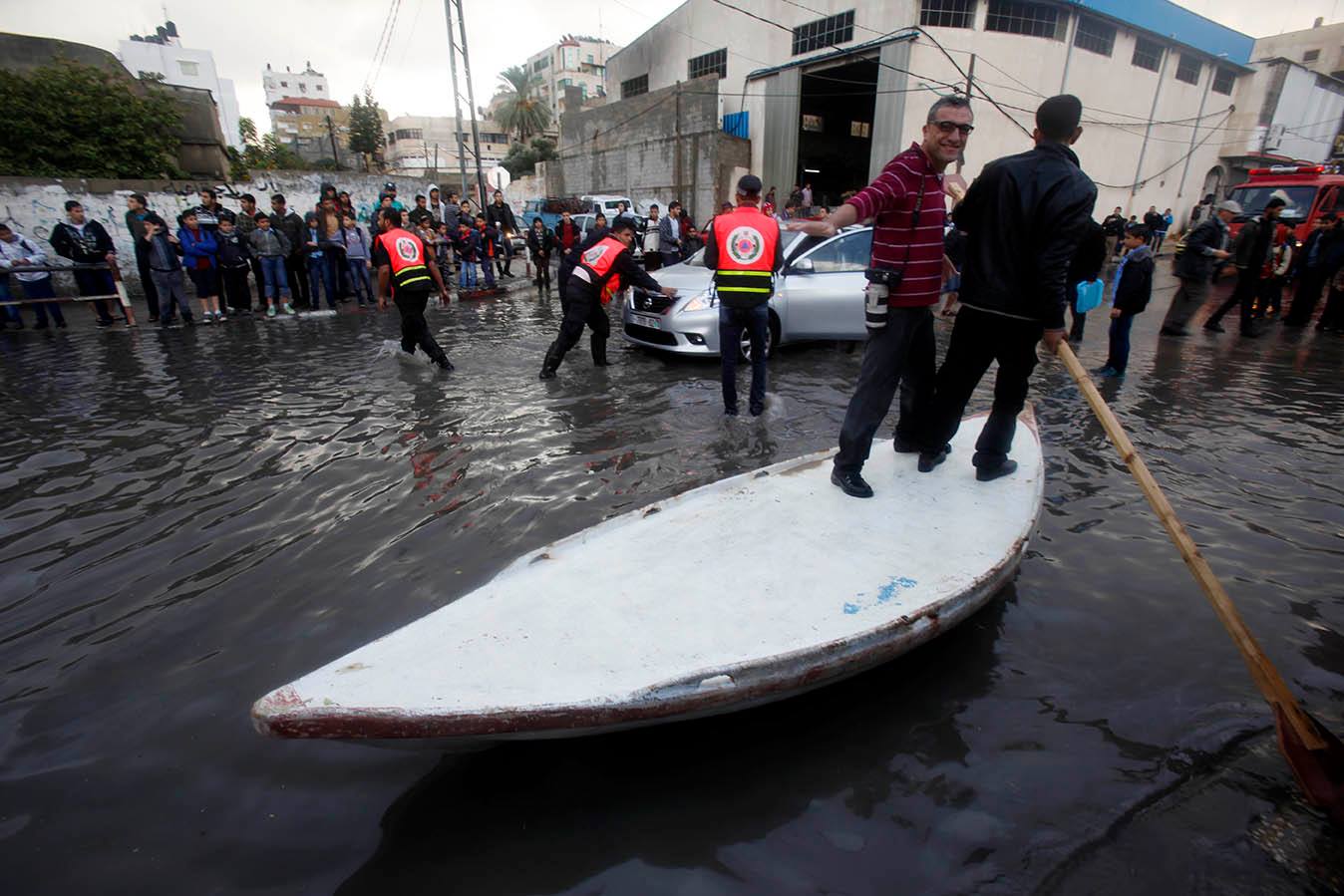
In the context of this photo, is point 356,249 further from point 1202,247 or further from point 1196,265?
point 1196,265

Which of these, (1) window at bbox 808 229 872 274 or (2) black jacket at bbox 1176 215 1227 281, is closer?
(1) window at bbox 808 229 872 274

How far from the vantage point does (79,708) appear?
8.07 ft

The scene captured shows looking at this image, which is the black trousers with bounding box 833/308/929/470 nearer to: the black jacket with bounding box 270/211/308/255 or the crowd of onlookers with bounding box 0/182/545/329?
the crowd of onlookers with bounding box 0/182/545/329

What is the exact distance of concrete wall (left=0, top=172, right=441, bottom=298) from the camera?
480 inches

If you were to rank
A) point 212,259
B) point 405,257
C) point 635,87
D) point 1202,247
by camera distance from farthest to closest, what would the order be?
point 635,87 → point 212,259 → point 1202,247 → point 405,257

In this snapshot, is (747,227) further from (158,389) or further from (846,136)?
(846,136)

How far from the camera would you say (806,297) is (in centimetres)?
762

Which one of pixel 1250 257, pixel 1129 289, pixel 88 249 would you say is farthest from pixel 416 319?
pixel 1250 257

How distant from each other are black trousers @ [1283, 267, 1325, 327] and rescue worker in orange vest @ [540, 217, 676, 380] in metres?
10.8

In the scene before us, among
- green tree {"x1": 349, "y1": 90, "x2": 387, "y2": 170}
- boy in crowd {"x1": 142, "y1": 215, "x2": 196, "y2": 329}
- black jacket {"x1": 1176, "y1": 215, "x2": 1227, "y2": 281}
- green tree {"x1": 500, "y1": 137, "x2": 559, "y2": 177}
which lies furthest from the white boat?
green tree {"x1": 349, "y1": 90, "x2": 387, "y2": 170}

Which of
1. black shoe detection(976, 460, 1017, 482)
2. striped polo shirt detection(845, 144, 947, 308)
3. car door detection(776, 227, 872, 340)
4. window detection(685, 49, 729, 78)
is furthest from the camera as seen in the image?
window detection(685, 49, 729, 78)

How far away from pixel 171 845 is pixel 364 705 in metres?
0.90

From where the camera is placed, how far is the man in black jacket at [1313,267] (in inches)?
384

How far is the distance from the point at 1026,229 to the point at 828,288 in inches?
184
